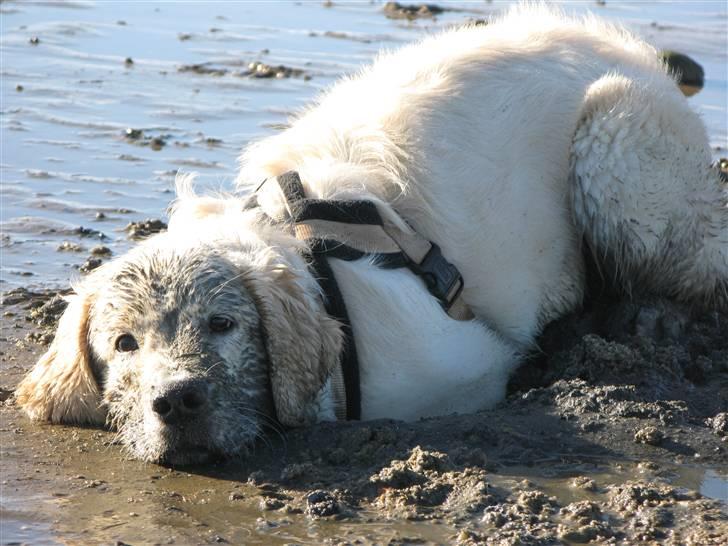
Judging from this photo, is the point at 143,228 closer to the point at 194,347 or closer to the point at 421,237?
the point at 421,237

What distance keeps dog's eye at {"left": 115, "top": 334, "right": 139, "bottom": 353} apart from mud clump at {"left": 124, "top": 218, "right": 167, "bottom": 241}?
2.49 metres

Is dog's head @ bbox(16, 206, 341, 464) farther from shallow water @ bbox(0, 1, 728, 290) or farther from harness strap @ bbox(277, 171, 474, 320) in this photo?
shallow water @ bbox(0, 1, 728, 290)

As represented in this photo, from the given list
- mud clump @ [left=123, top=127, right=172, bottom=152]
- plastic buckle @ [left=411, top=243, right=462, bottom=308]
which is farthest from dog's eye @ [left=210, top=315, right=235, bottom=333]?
mud clump @ [left=123, top=127, right=172, bottom=152]

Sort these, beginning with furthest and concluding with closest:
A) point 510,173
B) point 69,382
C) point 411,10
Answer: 1. point 411,10
2. point 510,173
3. point 69,382

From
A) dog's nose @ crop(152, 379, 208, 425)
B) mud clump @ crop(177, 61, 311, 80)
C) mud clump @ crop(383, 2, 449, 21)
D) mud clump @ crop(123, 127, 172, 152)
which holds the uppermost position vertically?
mud clump @ crop(383, 2, 449, 21)

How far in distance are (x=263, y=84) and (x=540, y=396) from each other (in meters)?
6.61

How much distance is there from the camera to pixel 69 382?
4.85 m

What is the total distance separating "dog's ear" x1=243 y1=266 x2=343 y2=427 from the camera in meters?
4.63

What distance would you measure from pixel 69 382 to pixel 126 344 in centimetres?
36

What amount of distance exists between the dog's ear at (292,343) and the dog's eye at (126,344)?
438 mm

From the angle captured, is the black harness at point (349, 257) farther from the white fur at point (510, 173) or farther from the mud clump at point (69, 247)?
the mud clump at point (69, 247)

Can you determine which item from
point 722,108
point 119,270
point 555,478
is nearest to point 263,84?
point 722,108

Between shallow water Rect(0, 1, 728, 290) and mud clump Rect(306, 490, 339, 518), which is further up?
shallow water Rect(0, 1, 728, 290)

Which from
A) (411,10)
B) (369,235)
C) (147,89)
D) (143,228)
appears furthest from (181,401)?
(411,10)
